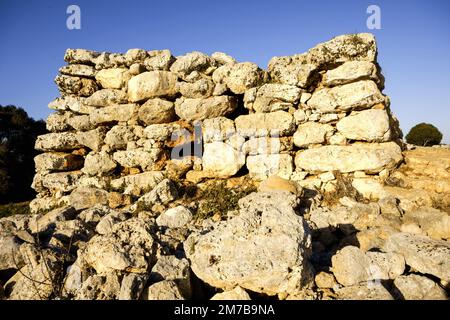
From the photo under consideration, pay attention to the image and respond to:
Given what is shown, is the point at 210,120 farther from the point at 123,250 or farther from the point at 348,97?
the point at 123,250

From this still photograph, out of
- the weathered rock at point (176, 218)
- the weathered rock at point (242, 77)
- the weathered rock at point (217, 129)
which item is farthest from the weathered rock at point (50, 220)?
the weathered rock at point (242, 77)

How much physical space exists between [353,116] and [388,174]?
1.75 m

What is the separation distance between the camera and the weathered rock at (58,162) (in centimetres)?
995

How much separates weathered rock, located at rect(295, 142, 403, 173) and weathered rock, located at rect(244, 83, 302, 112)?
1.55 metres

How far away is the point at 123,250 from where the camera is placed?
13.1 feet

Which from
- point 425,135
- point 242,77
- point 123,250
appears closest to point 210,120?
point 242,77

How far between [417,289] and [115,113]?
9039 mm

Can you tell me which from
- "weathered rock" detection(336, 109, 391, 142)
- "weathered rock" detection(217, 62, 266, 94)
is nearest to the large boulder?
"weathered rock" detection(217, 62, 266, 94)

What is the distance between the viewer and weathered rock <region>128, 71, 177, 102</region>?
9.45m

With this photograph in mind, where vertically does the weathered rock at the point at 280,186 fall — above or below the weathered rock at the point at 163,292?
above

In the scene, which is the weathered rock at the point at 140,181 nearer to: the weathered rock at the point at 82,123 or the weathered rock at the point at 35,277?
the weathered rock at the point at 82,123

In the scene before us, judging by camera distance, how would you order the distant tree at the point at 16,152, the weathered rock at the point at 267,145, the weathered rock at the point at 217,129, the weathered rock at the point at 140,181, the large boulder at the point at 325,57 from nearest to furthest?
1. the large boulder at the point at 325,57
2. the weathered rock at the point at 267,145
3. the weathered rock at the point at 140,181
4. the weathered rock at the point at 217,129
5. the distant tree at the point at 16,152

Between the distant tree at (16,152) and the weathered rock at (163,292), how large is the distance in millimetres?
19081
